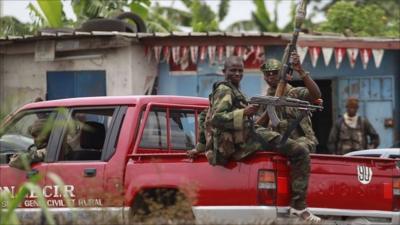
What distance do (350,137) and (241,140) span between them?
21.0 ft

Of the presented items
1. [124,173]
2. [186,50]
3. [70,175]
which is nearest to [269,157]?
[124,173]

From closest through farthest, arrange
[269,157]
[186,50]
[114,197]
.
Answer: [114,197] → [269,157] → [186,50]

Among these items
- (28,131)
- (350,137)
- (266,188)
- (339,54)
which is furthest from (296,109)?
(339,54)

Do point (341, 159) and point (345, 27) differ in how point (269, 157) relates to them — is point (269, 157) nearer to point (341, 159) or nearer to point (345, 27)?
point (341, 159)

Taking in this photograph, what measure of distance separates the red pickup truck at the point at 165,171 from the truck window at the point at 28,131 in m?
0.01

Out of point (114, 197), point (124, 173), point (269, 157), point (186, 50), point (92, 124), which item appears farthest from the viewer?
point (186, 50)

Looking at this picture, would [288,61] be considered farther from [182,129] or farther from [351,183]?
[182,129]

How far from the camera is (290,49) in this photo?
21.4ft

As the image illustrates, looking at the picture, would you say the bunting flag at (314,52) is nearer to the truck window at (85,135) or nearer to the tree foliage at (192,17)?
the tree foliage at (192,17)

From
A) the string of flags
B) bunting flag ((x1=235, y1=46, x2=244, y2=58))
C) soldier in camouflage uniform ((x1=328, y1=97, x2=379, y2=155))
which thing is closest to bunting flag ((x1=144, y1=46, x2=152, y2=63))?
the string of flags

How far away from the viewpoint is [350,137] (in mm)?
12273

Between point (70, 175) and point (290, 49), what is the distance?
1965 mm

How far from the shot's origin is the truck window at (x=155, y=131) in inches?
273

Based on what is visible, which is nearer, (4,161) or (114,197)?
(114,197)
